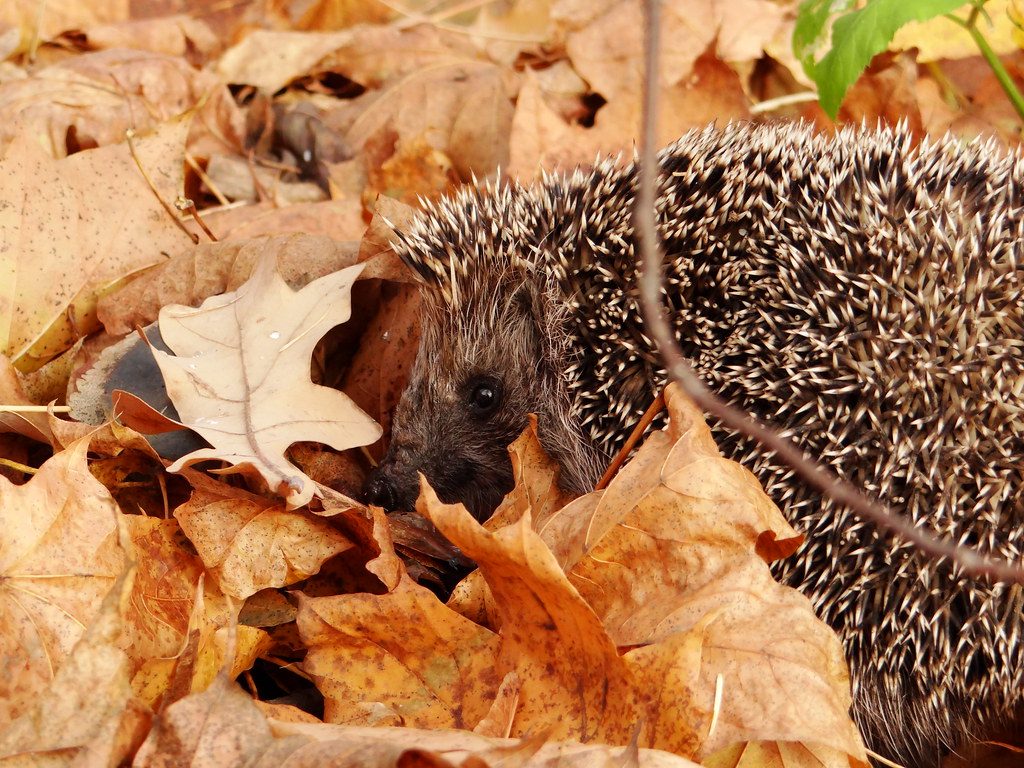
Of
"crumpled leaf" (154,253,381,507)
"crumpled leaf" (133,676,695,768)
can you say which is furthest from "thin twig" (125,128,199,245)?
"crumpled leaf" (133,676,695,768)

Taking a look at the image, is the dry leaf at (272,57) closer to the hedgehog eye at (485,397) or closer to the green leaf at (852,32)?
the hedgehog eye at (485,397)

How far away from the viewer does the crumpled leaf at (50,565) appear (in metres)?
2.47

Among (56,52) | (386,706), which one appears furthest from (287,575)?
(56,52)

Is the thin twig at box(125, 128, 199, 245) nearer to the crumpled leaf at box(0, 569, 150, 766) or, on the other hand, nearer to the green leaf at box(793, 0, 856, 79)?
the crumpled leaf at box(0, 569, 150, 766)

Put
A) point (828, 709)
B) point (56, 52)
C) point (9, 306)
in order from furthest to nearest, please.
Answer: point (56, 52), point (9, 306), point (828, 709)

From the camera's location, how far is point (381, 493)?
3613 millimetres

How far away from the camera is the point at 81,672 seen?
2.19 metres

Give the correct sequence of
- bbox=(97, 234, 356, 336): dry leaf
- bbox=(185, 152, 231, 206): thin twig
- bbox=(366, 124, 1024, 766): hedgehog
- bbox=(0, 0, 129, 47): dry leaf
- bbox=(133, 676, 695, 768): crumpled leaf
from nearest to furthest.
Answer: bbox=(133, 676, 695, 768): crumpled leaf
bbox=(366, 124, 1024, 766): hedgehog
bbox=(97, 234, 356, 336): dry leaf
bbox=(185, 152, 231, 206): thin twig
bbox=(0, 0, 129, 47): dry leaf

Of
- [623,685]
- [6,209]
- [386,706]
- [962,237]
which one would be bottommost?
[386,706]

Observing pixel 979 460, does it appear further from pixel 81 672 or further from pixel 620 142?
pixel 620 142

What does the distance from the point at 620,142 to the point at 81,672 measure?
4041 mm

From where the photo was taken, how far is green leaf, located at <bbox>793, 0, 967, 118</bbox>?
142 inches

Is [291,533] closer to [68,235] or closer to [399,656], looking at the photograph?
[399,656]

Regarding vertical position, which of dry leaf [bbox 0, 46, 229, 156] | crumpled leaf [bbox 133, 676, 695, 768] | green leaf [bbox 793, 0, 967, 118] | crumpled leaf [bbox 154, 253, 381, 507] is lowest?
crumpled leaf [bbox 133, 676, 695, 768]
